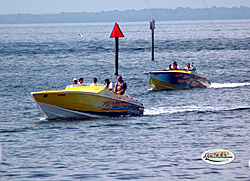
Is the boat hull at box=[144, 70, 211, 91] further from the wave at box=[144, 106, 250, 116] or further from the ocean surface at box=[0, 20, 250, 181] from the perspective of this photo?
the wave at box=[144, 106, 250, 116]

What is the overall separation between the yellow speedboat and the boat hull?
971 cm

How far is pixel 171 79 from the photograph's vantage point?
31.2 m

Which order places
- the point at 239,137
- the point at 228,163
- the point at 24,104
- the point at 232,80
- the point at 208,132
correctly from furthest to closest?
the point at 232,80 → the point at 24,104 → the point at 208,132 → the point at 239,137 → the point at 228,163

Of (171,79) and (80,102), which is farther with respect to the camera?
(171,79)

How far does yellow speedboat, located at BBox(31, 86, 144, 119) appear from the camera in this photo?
19797mm

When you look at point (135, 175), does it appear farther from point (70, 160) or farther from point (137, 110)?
point (137, 110)

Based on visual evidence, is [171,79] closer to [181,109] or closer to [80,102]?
[181,109]

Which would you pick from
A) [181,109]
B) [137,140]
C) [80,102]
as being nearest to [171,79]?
[181,109]

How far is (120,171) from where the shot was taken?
13.2 m

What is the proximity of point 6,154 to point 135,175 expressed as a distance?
491cm

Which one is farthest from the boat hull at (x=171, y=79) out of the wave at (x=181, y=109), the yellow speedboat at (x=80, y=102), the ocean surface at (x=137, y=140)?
the yellow speedboat at (x=80, y=102)

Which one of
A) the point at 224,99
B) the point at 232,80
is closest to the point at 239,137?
the point at 224,99

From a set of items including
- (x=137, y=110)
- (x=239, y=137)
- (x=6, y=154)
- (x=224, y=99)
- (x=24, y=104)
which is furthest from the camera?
(x=224, y=99)

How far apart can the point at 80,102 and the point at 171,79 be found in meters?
12.1
